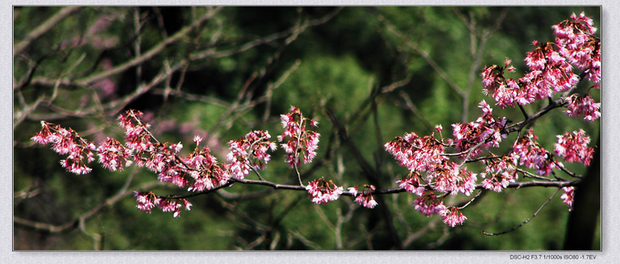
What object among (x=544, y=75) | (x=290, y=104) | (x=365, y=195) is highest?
(x=290, y=104)

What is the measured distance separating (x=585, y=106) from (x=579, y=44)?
20 cm

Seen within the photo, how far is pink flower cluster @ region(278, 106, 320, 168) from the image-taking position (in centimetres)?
140

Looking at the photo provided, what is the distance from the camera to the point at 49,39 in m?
4.03

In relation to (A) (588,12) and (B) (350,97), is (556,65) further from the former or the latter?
(B) (350,97)

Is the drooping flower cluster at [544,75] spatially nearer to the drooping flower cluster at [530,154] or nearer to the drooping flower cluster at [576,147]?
the drooping flower cluster at [530,154]

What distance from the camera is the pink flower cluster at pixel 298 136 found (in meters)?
1.40

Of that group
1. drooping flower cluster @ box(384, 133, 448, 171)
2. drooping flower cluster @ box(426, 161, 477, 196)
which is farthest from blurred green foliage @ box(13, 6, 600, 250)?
drooping flower cluster @ box(426, 161, 477, 196)

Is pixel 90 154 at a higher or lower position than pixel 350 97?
lower

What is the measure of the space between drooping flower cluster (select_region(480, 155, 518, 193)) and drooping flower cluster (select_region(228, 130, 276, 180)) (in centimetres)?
66

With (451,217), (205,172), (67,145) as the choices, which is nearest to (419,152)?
(451,217)

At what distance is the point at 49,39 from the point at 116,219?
1.72 metres

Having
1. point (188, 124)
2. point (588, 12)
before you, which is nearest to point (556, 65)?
point (588, 12)

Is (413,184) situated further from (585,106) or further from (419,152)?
(585,106)

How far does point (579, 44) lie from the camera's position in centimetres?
143
